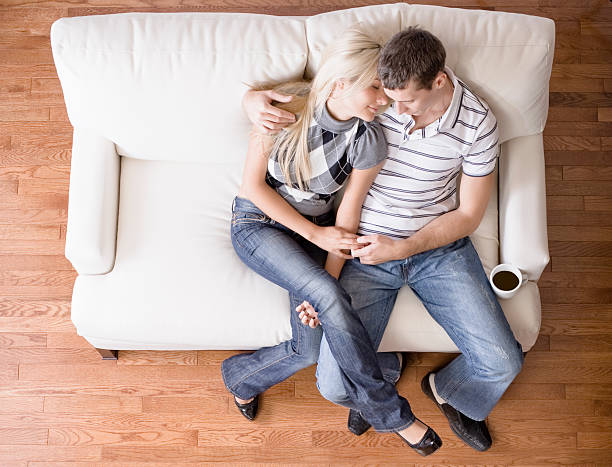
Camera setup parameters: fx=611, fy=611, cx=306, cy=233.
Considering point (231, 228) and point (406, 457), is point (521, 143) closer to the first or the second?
point (231, 228)

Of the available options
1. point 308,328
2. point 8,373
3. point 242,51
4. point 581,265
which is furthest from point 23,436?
point 581,265

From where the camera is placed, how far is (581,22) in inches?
96.9

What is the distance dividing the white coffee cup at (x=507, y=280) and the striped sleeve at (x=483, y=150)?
287mm

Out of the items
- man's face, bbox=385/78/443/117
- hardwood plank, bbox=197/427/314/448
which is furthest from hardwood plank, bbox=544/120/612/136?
hardwood plank, bbox=197/427/314/448

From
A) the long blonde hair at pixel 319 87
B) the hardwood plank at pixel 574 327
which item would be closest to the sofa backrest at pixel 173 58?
the long blonde hair at pixel 319 87

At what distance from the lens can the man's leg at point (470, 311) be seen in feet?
5.60

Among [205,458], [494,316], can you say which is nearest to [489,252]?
[494,316]

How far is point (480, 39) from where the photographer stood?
5.43 ft

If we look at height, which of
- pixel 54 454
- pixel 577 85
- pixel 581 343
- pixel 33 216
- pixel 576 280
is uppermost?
pixel 577 85

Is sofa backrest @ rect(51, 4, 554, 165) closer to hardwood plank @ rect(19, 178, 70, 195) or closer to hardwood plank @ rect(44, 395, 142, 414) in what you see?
hardwood plank @ rect(19, 178, 70, 195)

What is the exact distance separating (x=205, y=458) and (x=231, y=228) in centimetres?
83

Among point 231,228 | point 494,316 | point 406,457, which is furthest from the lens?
point 406,457

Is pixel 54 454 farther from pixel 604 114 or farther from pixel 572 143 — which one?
pixel 604 114

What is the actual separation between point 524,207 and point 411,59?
2.17ft
